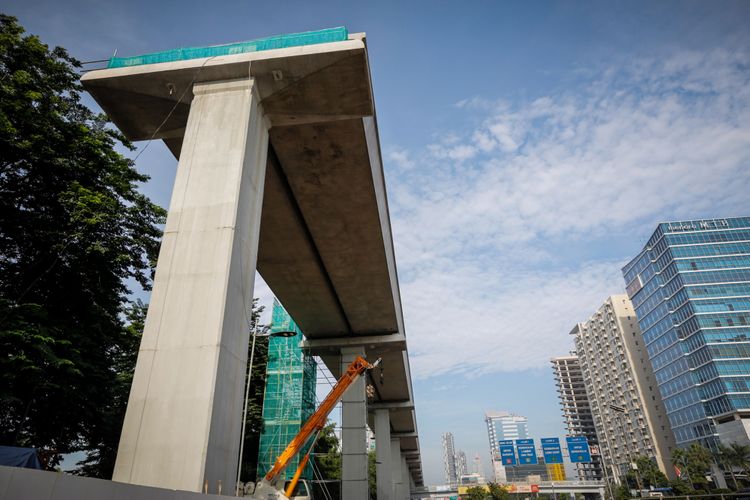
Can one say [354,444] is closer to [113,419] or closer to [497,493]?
[113,419]

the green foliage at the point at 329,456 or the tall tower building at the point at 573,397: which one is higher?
the tall tower building at the point at 573,397

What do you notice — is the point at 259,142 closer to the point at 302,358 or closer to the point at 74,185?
the point at 74,185

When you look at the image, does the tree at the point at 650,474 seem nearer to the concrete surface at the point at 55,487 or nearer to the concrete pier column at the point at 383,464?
the concrete pier column at the point at 383,464

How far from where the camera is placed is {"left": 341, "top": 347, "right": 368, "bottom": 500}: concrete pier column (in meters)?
24.3

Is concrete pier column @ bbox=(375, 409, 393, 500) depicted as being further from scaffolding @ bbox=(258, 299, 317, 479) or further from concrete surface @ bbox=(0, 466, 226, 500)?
concrete surface @ bbox=(0, 466, 226, 500)

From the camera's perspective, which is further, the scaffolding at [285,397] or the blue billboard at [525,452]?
the blue billboard at [525,452]

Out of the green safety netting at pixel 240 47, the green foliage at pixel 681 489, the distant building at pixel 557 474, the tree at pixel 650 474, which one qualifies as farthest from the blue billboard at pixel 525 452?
the green safety netting at pixel 240 47

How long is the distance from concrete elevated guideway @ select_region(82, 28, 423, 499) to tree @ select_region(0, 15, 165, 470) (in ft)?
18.7

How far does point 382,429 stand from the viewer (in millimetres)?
37281

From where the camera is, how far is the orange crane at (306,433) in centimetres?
1605

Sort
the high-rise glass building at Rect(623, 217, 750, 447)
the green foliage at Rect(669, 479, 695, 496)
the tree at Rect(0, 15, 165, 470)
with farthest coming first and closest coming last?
the high-rise glass building at Rect(623, 217, 750, 447) → the green foliage at Rect(669, 479, 695, 496) → the tree at Rect(0, 15, 165, 470)

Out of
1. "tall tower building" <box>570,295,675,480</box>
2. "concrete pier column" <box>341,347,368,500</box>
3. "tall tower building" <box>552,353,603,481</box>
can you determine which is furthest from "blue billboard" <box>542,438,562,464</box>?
"tall tower building" <box>552,353,603,481</box>

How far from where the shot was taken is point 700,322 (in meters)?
64.4

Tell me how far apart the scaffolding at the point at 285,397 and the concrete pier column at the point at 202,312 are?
18258 millimetres
